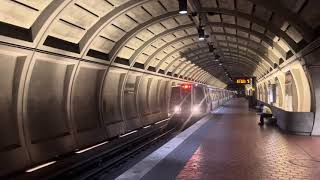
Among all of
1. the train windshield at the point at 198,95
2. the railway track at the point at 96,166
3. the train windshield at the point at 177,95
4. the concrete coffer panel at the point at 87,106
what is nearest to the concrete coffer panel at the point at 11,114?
the railway track at the point at 96,166

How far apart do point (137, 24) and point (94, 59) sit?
3174mm

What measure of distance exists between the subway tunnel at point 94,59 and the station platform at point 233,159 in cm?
331

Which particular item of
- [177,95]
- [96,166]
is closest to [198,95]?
[177,95]

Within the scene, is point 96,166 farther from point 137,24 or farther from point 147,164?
A: point 137,24

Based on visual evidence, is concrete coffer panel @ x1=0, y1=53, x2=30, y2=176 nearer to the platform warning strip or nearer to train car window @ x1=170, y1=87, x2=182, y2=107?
the platform warning strip

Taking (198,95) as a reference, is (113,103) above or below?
below

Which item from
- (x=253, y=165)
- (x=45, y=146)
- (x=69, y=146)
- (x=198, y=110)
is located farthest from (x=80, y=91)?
(x=198, y=110)

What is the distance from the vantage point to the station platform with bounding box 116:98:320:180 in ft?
27.0

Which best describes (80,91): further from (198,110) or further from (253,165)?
(198,110)

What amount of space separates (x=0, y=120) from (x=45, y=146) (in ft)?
7.83

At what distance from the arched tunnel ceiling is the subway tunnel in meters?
0.04

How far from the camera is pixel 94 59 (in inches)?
652

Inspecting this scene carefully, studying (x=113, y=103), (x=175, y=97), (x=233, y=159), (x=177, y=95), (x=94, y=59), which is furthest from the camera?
(x=175, y=97)

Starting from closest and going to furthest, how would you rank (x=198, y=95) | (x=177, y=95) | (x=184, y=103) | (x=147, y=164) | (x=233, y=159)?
1. (x=147, y=164)
2. (x=233, y=159)
3. (x=184, y=103)
4. (x=177, y=95)
5. (x=198, y=95)
